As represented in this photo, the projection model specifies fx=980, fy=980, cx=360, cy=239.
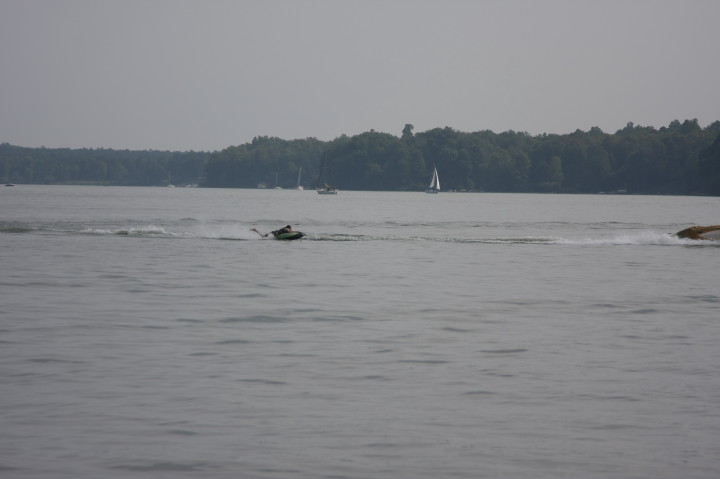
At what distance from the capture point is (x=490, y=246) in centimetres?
5438

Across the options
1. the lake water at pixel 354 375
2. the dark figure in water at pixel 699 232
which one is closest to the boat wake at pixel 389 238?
the dark figure in water at pixel 699 232

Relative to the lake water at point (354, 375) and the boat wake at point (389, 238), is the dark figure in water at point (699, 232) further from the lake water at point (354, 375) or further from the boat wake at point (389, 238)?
the lake water at point (354, 375)

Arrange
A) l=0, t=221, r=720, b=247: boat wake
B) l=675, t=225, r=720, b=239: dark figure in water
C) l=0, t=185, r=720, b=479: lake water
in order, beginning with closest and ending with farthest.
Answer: l=0, t=185, r=720, b=479: lake water → l=675, t=225, r=720, b=239: dark figure in water → l=0, t=221, r=720, b=247: boat wake

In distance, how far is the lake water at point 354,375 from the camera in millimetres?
11523

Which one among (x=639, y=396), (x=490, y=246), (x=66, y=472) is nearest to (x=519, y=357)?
(x=639, y=396)

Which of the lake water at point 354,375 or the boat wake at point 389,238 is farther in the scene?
the boat wake at point 389,238

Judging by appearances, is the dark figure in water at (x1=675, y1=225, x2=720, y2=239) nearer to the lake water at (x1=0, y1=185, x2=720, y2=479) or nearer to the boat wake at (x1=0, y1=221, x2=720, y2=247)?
the boat wake at (x1=0, y1=221, x2=720, y2=247)

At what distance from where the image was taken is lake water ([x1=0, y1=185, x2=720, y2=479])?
11.5 m

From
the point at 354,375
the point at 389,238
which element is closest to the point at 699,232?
the point at 389,238

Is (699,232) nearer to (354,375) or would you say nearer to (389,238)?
(389,238)

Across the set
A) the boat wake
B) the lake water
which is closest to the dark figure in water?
the boat wake

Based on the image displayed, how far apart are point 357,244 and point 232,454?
43.1 m

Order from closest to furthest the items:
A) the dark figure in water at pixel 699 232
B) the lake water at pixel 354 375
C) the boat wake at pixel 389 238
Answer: the lake water at pixel 354 375 < the dark figure in water at pixel 699 232 < the boat wake at pixel 389 238

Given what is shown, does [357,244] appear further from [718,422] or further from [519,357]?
[718,422]
